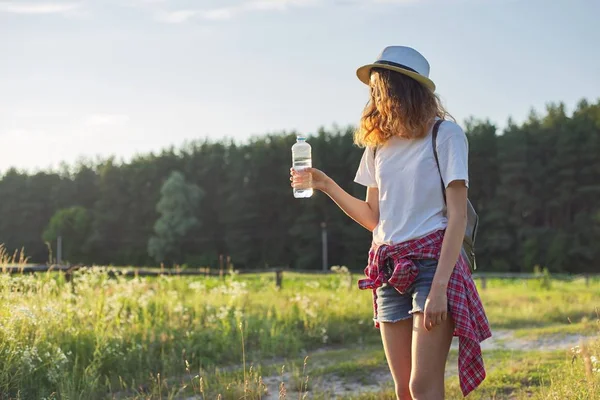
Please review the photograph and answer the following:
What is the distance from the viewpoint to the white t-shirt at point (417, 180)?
3100 mm

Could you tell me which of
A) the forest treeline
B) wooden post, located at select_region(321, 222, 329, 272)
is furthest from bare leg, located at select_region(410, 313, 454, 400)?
wooden post, located at select_region(321, 222, 329, 272)

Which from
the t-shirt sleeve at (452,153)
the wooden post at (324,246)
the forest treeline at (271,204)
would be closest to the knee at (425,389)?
the t-shirt sleeve at (452,153)

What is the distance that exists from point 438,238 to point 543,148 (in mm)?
46250

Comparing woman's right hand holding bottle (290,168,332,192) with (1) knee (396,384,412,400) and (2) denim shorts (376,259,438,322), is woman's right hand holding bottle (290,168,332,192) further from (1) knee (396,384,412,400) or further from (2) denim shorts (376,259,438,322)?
(1) knee (396,384,412,400)

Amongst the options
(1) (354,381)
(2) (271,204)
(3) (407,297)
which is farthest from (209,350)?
(2) (271,204)

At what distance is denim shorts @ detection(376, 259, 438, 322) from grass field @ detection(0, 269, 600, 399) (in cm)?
79

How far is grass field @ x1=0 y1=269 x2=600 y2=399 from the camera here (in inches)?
233

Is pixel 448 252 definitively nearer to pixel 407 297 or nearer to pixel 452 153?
pixel 407 297

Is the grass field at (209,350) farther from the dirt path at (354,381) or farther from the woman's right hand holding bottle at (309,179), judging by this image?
the woman's right hand holding bottle at (309,179)

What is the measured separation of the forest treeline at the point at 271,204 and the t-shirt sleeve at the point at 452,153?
43.7 m

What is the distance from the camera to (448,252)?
3.03 m

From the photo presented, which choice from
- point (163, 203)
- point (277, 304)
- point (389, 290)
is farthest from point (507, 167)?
point (389, 290)

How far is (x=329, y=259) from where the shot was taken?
51250mm

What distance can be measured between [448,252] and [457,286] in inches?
6.9
